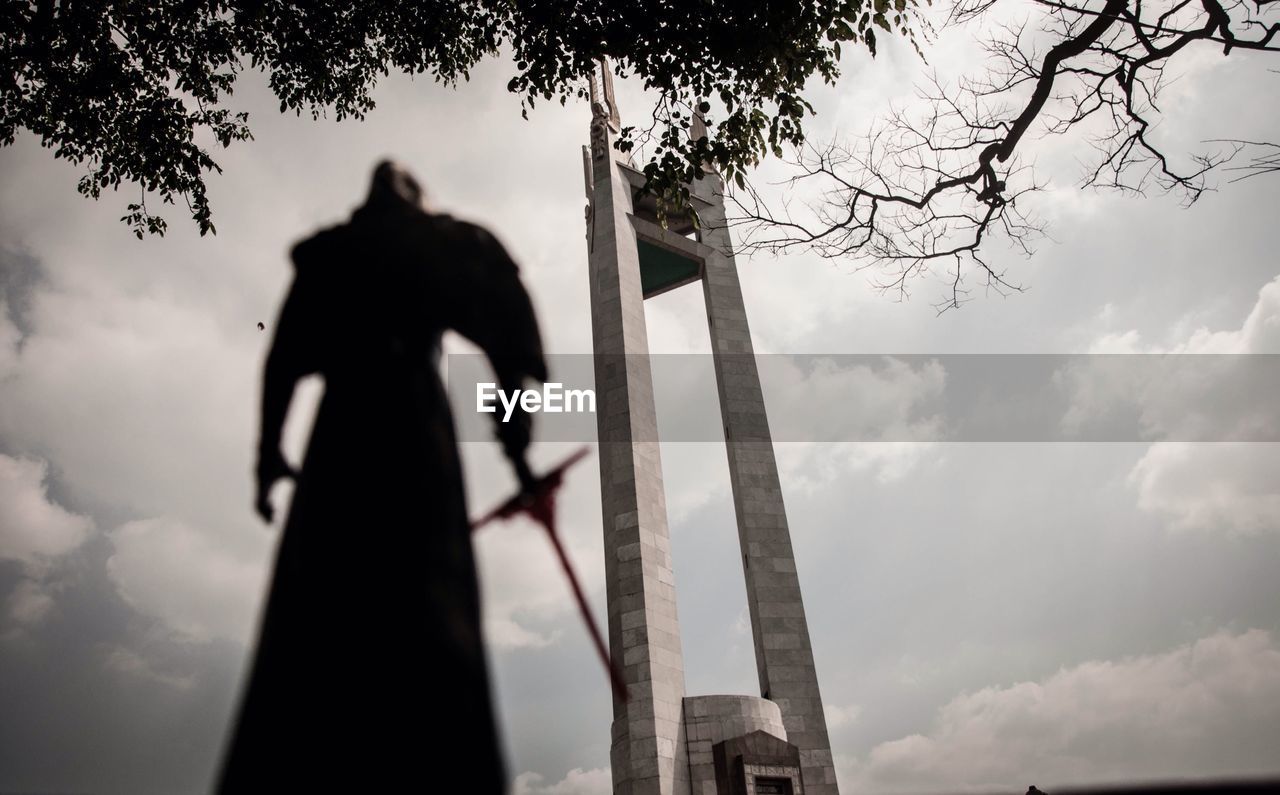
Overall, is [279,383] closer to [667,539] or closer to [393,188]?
[393,188]

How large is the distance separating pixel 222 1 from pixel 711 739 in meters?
15.1

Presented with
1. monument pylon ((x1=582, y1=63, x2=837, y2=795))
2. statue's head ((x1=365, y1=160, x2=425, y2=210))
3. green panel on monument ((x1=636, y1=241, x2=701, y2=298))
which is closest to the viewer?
statue's head ((x1=365, y1=160, x2=425, y2=210))

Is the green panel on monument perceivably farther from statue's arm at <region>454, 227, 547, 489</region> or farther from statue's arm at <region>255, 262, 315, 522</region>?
statue's arm at <region>255, 262, 315, 522</region>

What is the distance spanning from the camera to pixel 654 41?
30.4 feet

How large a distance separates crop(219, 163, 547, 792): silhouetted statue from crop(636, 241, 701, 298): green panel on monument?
2157cm

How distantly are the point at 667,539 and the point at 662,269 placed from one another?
10.9m

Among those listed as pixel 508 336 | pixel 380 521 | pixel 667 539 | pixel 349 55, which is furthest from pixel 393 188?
pixel 667 539

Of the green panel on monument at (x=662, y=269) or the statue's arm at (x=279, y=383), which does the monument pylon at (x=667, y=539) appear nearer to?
the green panel on monument at (x=662, y=269)

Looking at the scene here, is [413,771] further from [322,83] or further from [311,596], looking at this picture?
[322,83]

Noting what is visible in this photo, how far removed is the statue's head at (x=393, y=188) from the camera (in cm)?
307

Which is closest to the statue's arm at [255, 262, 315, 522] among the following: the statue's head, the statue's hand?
the statue's hand

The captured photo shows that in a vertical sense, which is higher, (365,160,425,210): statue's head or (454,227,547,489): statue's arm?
(365,160,425,210): statue's head

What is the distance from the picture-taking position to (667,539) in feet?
60.0

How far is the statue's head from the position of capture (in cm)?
307
